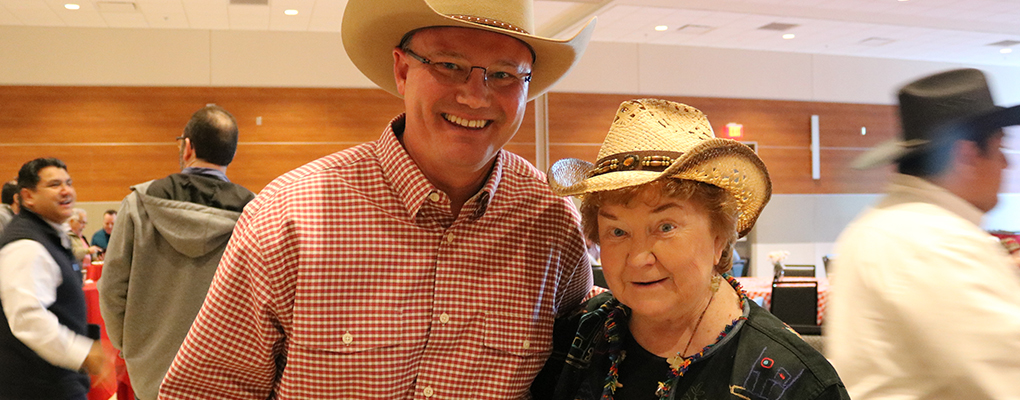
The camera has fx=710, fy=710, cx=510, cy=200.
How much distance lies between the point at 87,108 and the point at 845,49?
9986mm

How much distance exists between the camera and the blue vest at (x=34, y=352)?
2.65 meters

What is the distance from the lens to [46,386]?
2686mm

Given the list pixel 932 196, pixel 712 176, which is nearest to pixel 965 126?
pixel 932 196

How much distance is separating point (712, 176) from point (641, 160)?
0.14 meters

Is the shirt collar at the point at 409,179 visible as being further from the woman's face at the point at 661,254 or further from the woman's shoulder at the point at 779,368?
the woman's shoulder at the point at 779,368

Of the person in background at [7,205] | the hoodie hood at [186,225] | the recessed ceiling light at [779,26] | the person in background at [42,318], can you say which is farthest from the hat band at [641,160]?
the recessed ceiling light at [779,26]

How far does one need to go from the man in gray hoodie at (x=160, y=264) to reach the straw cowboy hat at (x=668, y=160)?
1.78m

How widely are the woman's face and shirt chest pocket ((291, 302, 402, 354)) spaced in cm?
46

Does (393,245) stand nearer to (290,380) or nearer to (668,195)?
(290,380)

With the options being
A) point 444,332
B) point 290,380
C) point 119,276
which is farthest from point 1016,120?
point 119,276

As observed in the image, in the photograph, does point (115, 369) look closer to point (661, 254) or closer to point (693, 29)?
point (661, 254)

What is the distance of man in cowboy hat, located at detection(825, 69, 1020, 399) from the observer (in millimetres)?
1512

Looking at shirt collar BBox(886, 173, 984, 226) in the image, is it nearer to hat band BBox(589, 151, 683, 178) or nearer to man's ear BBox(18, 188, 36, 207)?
hat band BBox(589, 151, 683, 178)

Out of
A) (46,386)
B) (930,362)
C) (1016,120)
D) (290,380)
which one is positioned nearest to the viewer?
(290,380)
